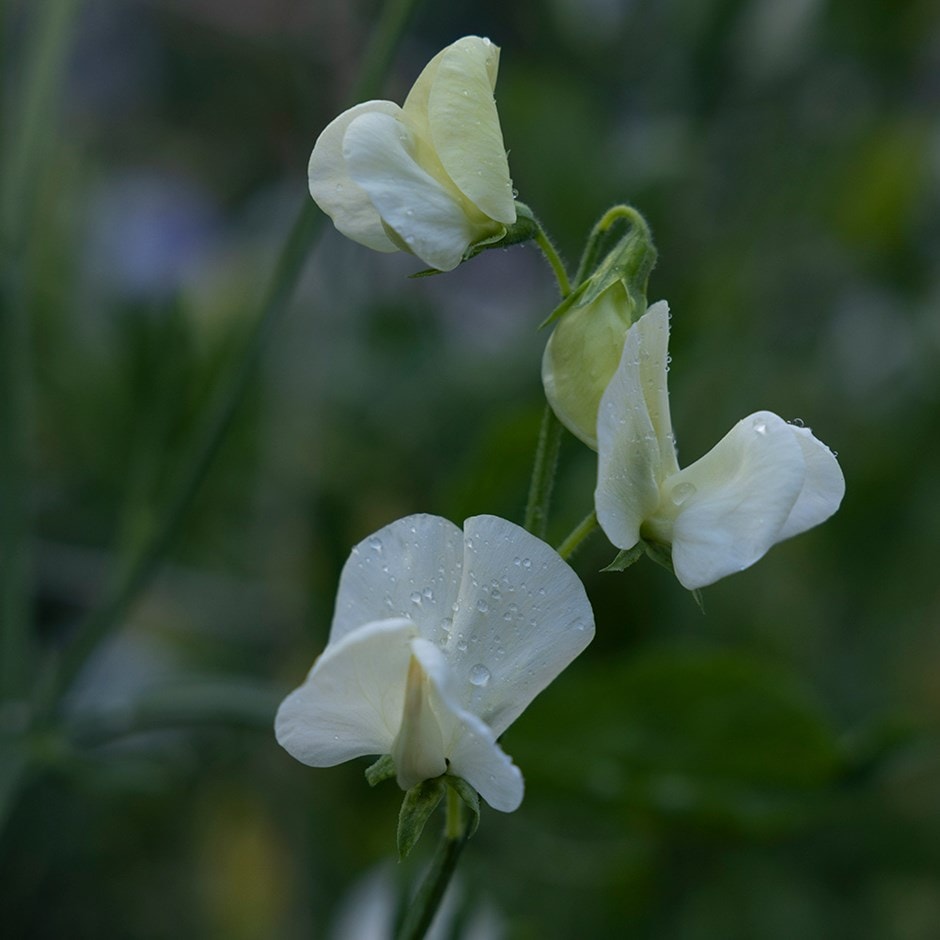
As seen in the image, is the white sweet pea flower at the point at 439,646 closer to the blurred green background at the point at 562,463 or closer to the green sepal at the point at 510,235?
the green sepal at the point at 510,235

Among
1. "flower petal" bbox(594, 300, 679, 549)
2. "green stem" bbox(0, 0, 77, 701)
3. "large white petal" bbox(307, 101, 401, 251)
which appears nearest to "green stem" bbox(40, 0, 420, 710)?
"green stem" bbox(0, 0, 77, 701)

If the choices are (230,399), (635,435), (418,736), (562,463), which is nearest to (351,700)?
(418,736)

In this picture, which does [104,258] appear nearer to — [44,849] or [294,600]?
[294,600]

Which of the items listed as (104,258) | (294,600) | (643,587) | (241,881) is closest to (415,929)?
(643,587)

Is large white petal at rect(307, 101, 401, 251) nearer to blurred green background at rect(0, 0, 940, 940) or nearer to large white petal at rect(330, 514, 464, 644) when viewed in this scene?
large white petal at rect(330, 514, 464, 644)

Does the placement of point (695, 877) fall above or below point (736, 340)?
below

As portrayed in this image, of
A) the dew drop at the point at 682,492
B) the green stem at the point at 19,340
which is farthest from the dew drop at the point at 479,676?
the green stem at the point at 19,340
